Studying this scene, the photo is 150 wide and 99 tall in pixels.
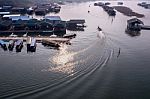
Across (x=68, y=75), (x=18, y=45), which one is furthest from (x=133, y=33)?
(x=68, y=75)

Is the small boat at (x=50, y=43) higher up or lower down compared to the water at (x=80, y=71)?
higher up

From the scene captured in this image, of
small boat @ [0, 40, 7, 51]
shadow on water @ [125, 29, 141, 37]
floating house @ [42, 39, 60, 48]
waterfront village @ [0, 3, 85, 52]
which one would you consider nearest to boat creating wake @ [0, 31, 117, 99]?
floating house @ [42, 39, 60, 48]

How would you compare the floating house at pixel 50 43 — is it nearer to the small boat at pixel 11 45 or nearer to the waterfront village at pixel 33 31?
the waterfront village at pixel 33 31

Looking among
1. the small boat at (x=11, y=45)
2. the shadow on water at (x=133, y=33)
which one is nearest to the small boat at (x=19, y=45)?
the small boat at (x=11, y=45)

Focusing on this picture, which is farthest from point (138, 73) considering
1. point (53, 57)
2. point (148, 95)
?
point (53, 57)

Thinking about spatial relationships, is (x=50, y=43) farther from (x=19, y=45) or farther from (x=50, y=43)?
(x=19, y=45)

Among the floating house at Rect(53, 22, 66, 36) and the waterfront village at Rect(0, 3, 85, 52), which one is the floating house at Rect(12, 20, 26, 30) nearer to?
the waterfront village at Rect(0, 3, 85, 52)

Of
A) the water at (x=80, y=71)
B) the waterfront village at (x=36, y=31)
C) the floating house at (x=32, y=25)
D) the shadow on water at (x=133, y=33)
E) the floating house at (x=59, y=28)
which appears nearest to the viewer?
the water at (x=80, y=71)

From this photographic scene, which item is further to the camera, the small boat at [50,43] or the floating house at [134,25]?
the floating house at [134,25]
